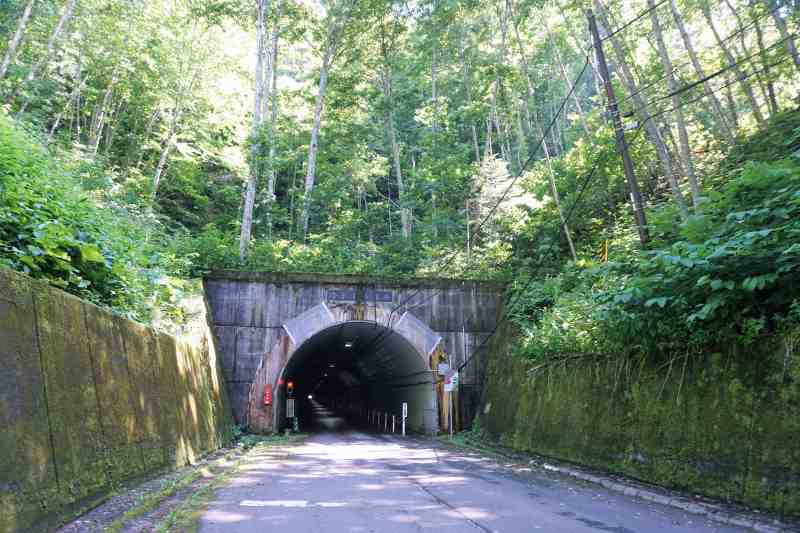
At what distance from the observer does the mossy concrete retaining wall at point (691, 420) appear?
6.12 metres

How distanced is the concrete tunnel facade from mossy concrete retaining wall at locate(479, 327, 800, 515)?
236 inches

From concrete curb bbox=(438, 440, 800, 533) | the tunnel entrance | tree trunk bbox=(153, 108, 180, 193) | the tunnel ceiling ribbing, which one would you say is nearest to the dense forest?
tree trunk bbox=(153, 108, 180, 193)

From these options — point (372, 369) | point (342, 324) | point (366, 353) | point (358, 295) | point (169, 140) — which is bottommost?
point (372, 369)

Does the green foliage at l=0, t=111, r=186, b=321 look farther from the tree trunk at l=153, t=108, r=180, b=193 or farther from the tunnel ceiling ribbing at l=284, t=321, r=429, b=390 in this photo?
the tree trunk at l=153, t=108, r=180, b=193

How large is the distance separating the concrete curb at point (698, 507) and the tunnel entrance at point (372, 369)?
387 inches

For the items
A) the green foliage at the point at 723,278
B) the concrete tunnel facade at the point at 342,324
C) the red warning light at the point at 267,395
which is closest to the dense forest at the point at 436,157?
the green foliage at the point at 723,278

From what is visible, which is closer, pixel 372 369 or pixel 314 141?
pixel 314 141

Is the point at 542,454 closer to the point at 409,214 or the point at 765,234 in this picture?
the point at 765,234

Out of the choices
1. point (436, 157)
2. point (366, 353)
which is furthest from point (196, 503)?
point (436, 157)

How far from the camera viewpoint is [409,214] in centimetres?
2488

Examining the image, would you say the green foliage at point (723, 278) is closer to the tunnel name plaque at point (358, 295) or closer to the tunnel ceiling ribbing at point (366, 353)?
the tunnel name plaque at point (358, 295)

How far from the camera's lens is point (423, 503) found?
6.50 m

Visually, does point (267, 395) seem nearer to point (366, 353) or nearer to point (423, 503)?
point (366, 353)

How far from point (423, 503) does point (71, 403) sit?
3.87m
